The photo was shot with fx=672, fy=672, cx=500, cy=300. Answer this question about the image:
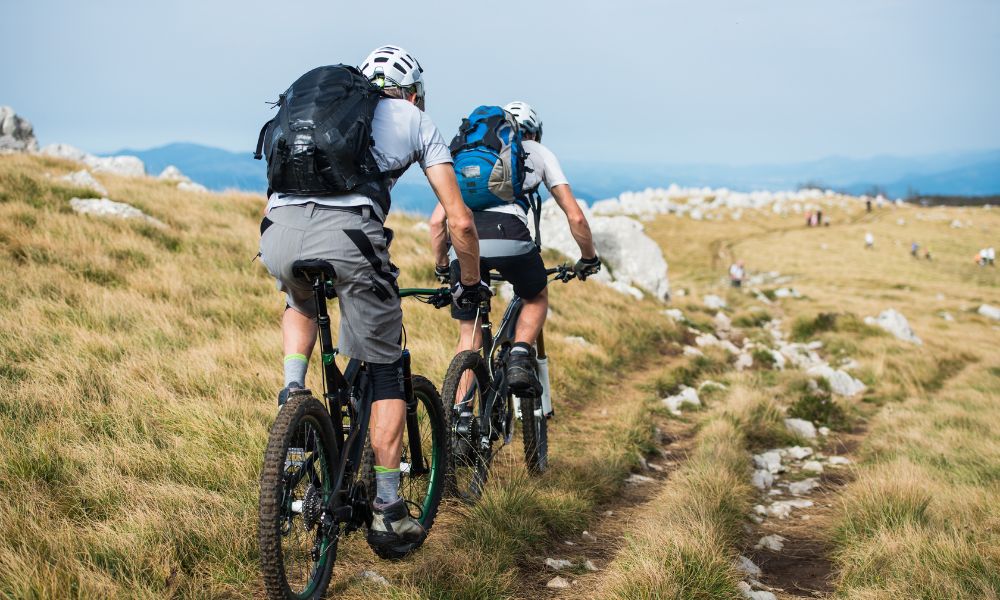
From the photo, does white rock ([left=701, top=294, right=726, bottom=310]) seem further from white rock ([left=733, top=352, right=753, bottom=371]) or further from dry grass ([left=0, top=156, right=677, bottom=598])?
dry grass ([left=0, top=156, right=677, bottom=598])

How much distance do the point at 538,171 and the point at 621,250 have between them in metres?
19.4

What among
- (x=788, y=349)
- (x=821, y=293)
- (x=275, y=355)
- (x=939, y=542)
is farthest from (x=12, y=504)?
(x=821, y=293)

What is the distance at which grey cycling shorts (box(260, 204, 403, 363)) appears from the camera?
3.03 m

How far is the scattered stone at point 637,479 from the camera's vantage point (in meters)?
6.22

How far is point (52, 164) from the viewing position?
55.4 feet

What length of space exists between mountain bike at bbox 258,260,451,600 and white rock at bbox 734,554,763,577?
235 cm

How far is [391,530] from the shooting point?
138 inches

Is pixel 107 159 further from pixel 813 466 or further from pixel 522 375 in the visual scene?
pixel 813 466

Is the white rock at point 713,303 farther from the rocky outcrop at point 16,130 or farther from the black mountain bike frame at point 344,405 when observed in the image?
the rocky outcrop at point 16,130

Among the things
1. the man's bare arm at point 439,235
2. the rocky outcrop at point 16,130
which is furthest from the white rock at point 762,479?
the rocky outcrop at point 16,130

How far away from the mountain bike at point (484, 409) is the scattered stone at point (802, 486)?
2.66 metres

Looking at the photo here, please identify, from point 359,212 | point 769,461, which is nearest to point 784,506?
point 769,461

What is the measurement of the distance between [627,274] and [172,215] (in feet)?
47.6

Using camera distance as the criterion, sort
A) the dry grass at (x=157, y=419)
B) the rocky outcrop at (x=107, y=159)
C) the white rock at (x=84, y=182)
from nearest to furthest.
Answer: the dry grass at (x=157, y=419) → the white rock at (x=84, y=182) → the rocky outcrop at (x=107, y=159)
